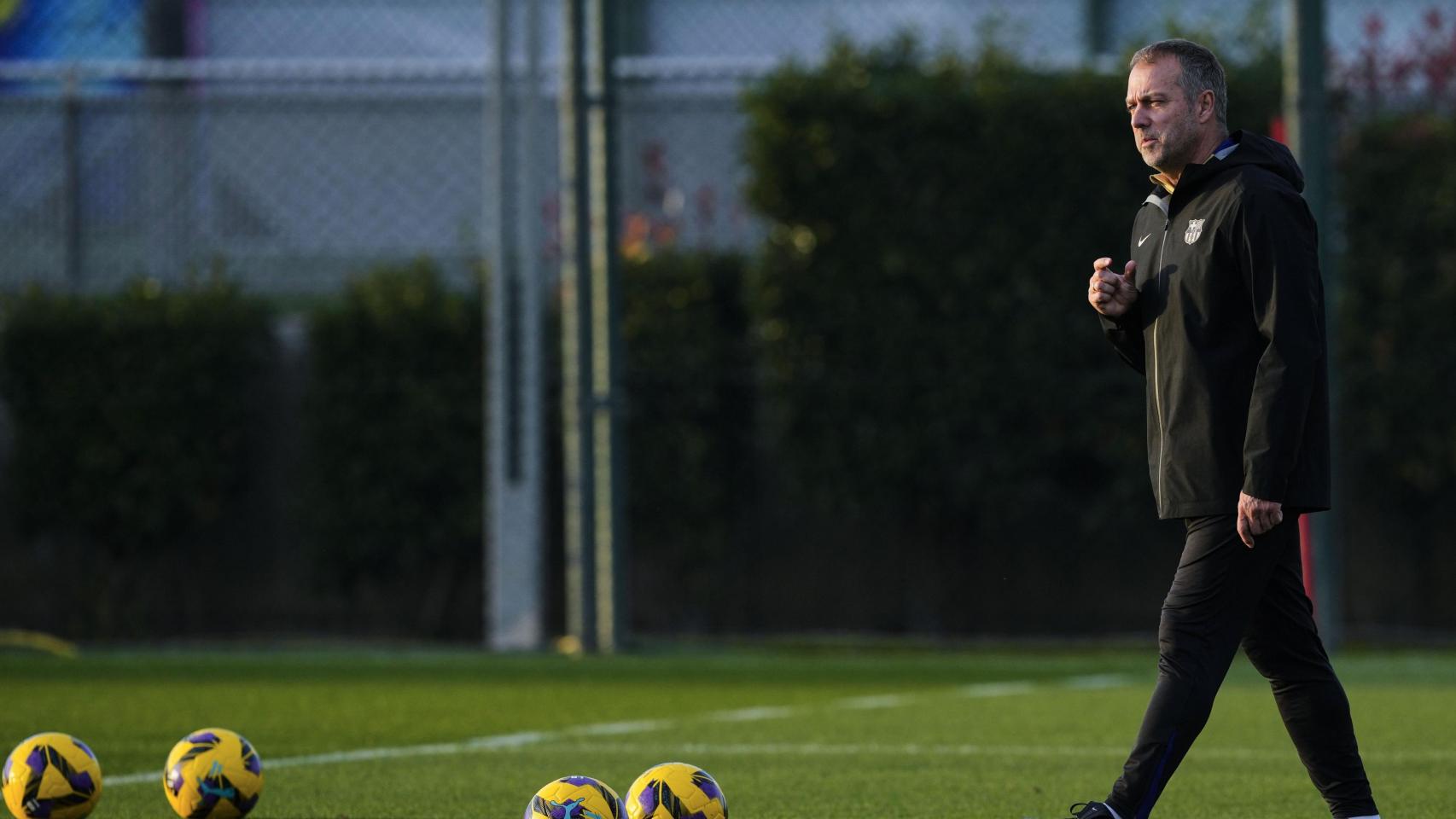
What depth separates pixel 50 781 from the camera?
5.45 metres

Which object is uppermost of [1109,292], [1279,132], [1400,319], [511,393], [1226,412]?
[1279,132]

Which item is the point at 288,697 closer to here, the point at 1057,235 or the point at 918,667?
the point at 918,667

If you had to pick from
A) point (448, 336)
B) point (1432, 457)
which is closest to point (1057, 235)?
point (1432, 457)

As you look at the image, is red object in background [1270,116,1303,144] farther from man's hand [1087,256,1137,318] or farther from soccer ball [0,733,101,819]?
soccer ball [0,733,101,819]

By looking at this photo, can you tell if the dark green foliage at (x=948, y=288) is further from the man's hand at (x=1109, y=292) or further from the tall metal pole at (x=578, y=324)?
the man's hand at (x=1109, y=292)

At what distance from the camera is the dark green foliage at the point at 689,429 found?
1479cm

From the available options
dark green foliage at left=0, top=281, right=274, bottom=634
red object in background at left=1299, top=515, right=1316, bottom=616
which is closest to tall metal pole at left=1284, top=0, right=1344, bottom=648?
red object in background at left=1299, top=515, right=1316, bottom=616

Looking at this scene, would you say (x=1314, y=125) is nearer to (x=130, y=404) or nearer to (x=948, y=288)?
(x=948, y=288)

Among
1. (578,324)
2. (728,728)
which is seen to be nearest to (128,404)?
(578,324)

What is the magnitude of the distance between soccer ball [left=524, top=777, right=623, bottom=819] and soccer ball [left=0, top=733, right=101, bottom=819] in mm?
1310

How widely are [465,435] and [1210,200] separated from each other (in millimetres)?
10439

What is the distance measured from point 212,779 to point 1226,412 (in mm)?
2714

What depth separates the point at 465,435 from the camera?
587 inches

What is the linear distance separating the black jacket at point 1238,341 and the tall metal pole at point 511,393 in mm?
9269
